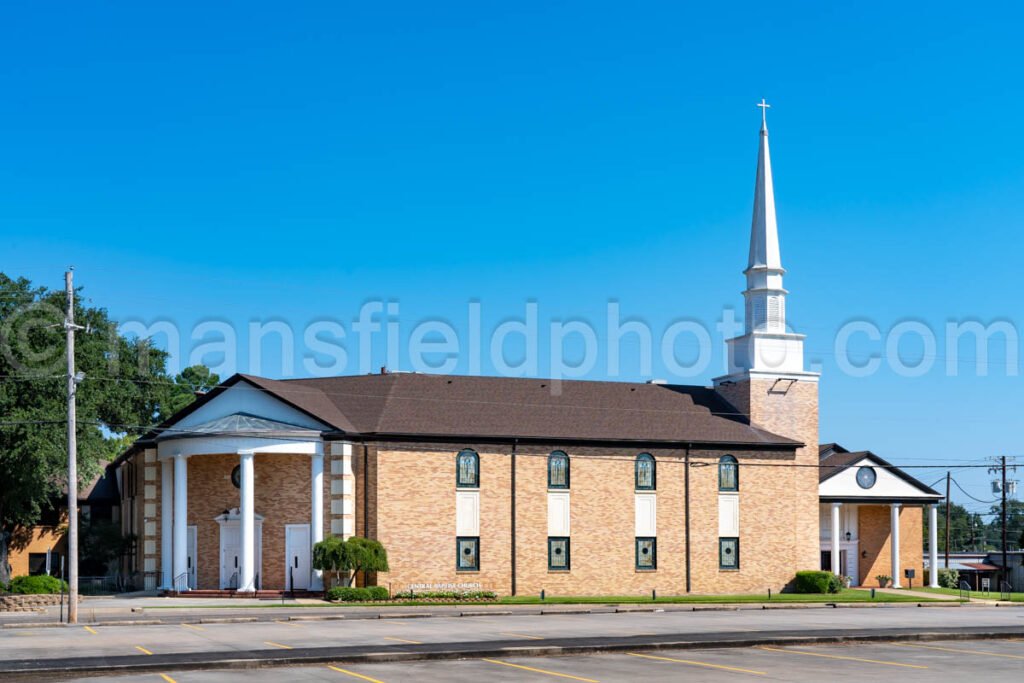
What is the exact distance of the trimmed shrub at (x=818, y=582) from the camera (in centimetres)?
5744

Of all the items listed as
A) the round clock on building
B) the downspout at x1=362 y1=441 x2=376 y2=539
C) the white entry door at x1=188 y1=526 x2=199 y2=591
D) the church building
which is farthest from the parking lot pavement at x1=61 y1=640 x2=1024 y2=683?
the round clock on building

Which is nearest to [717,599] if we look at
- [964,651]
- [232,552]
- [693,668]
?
[232,552]

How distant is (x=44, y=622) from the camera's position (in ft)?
124

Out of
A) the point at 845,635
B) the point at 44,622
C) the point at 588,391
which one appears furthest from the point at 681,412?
the point at 44,622

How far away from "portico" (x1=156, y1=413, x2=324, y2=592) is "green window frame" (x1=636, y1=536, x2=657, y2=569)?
1429 centimetres

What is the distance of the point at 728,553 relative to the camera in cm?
5762

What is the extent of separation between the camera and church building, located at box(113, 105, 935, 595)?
52.3 m

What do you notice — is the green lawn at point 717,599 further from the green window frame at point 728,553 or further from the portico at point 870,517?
the portico at point 870,517

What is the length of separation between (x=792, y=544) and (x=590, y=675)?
3720cm

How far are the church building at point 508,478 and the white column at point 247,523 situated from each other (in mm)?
83

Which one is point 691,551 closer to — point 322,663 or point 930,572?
point 930,572

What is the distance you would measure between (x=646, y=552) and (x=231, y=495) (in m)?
18.5

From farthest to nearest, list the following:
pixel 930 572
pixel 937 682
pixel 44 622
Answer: pixel 930 572 < pixel 44 622 < pixel 937 682

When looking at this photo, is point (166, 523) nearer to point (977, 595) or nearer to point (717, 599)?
point (717, 599)
